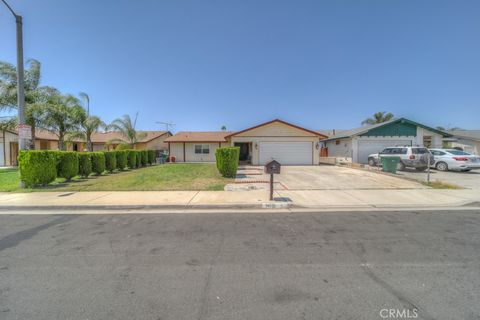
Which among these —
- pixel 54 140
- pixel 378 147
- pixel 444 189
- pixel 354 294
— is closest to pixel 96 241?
pixel 354 294

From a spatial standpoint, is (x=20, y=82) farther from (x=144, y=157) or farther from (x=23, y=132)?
(x=144, y=157)

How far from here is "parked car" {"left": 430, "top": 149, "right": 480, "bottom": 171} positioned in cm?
1385

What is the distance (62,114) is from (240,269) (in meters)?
20.5

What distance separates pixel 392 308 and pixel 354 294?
0.37 metres

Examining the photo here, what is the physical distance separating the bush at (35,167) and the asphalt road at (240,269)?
518 centimetres

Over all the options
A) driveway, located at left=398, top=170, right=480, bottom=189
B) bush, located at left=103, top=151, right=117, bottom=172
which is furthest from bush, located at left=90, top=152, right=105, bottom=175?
driveway, located at left=398, top=170, right=480, bottom=189

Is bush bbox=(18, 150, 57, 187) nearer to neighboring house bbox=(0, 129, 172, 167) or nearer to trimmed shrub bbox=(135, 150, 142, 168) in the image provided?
trimmed shrub bbox=(135, 150, 142, 168)

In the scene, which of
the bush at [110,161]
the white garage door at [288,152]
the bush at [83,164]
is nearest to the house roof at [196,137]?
the white garage door at [288,152]

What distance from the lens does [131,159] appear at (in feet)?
59.5

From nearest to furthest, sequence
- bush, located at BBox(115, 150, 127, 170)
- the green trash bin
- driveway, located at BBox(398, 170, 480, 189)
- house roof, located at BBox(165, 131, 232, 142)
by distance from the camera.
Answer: driveway, located at BBox(398, 170, 480, 189)
the green trash bin
bush, located at BBox(115, 150, 127, 170)
house roof, located at BBox(165, 131, 232, 142)

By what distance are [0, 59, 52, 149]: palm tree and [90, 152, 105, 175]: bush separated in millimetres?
5730

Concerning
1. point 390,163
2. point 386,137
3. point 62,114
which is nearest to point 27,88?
point 62,114

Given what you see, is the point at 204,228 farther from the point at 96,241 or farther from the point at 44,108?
the point at 44,108

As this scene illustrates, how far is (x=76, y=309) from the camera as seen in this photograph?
2344 millimetres
